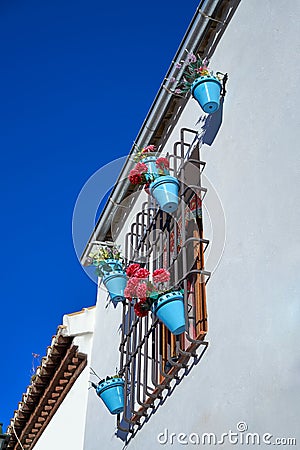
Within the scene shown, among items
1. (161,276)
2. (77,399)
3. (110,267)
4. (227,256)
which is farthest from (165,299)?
(77,399)

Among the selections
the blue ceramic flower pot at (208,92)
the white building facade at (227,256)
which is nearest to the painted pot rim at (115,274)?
the white building facade at (227,256)

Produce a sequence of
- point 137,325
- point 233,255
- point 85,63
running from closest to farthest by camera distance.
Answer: point 233,255 < point 137,325 < point 85,63

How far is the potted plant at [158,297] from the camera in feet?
15.5

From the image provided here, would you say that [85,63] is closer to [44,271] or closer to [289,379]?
[44,271]

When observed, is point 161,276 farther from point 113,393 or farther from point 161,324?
point 113,393

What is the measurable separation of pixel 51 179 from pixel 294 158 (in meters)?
8.19

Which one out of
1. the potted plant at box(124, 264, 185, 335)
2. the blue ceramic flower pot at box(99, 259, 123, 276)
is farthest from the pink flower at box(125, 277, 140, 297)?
the blue ceramic flower pot at box(99, 259, 123, 276)

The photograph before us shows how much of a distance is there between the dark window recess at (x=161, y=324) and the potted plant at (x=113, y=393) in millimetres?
65

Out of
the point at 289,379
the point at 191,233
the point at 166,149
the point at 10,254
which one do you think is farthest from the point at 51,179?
the point at 289,379

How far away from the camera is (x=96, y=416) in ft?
22.0

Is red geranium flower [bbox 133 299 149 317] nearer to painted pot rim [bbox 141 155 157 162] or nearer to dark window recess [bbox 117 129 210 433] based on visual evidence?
dark window recess [bbox 117 129 210 433]

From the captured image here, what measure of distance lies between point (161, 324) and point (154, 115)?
211cm

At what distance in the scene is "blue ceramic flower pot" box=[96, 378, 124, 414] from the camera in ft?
18.9

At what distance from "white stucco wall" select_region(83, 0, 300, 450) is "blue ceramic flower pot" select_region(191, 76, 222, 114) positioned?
4.0 inches
